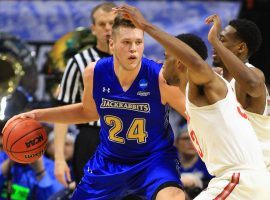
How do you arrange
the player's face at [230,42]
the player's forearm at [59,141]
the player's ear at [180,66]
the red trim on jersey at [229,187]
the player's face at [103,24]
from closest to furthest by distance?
the red trim on jersey at [229,187]
the player's ear at [180,66]
the player's face at [230,42]
the player's forearm at [59,141]
the player's face at [103,24]

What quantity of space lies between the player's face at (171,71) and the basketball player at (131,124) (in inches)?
12.6

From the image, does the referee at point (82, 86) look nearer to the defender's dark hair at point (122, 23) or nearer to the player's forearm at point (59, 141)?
the player's forearm at point (59, 141)

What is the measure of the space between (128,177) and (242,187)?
1218mm

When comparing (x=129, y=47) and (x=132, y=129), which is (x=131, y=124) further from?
(x=129, y=47)

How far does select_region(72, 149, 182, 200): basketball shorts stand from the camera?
617 centimetres

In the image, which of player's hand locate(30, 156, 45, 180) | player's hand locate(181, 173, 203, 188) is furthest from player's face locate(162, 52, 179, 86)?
player's hand locate(30, 156, 45, 180)

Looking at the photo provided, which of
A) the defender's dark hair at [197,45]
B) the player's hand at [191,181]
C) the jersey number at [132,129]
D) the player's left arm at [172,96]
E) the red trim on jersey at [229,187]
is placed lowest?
the player's hand at [191,181]

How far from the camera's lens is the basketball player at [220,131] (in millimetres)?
5250

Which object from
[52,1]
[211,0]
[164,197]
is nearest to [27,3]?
[52,1]

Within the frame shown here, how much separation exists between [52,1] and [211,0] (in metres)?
1.90

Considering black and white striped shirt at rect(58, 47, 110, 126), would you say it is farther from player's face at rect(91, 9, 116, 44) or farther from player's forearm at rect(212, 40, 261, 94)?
player's forearm at rect(212, 40, 261, 94)

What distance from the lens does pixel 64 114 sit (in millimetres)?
6648

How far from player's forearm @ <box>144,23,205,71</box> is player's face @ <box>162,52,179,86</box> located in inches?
23.0

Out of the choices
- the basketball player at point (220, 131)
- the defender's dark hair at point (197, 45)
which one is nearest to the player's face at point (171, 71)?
the defender's dark hair at point (197, 45)
